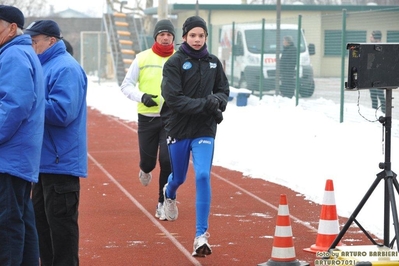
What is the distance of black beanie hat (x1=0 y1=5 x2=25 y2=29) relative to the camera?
5.70 metres

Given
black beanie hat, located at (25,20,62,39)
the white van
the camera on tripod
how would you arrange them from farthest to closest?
the white van, the camera on tripod, black beanie hat, located at (25,20,62,39)

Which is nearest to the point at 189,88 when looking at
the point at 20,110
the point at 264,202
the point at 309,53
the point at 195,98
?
the point at 195,98

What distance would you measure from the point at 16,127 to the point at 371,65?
2766mm

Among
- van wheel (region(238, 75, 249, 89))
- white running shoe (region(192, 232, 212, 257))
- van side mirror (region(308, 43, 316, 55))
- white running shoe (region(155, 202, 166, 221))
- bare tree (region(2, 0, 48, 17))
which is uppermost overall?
bare tree (region(2, 0, 48, 17))

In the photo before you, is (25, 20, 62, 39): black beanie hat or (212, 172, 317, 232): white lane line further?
(212, 172, 317, 232): white lane line

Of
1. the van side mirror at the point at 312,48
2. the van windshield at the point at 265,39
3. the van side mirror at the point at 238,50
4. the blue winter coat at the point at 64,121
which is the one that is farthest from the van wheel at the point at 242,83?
the blue winter coat at the point at 64,121

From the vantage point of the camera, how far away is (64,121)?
6117 millimetres

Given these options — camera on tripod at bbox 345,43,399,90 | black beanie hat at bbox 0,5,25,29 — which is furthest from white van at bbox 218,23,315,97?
black beanie hat at bbox 0,5,25,29

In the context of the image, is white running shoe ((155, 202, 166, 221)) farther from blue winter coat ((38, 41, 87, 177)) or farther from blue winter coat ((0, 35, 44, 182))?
blue winter coat ((0, 35, 44, 182))

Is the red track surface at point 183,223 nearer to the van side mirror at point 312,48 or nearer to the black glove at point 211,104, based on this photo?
the black glove at point 211,104

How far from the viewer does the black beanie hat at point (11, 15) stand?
570cm

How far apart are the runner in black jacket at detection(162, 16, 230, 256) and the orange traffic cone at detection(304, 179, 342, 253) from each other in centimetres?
103

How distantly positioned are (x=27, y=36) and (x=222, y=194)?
5.76 meters

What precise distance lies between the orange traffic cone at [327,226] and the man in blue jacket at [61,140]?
2.31 metres
